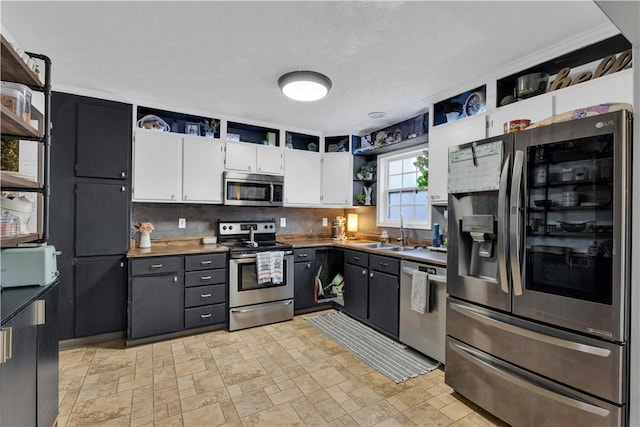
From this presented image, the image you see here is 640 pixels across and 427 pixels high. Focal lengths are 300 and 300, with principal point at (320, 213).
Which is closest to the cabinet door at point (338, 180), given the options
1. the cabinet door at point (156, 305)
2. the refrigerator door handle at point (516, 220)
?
the cabinet door at point (156, 305)

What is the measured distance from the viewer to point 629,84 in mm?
1682

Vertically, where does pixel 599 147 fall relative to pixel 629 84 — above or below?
below

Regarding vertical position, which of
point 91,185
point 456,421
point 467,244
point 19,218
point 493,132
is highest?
point 493,132

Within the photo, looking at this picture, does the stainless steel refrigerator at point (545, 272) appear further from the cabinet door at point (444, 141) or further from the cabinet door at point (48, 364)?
the cabinet door at point (48, 364)

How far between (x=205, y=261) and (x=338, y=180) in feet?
6.71

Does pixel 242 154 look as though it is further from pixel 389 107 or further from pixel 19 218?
pixel 19 218

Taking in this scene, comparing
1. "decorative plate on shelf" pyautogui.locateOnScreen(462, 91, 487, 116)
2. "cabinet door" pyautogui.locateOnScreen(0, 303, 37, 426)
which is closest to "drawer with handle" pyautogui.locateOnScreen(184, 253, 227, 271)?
"cabinet door" pyautogui.locateOnScreen(0, 303, 37, 426)

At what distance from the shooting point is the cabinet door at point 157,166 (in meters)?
3.09

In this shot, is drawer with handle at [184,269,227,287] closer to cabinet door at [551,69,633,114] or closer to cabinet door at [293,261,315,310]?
cabinet door at [293,261,315,310]

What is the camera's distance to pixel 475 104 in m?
2.62

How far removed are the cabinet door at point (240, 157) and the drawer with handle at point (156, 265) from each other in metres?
1.23

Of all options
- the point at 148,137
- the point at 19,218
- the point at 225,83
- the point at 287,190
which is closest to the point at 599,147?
the point at 225,83

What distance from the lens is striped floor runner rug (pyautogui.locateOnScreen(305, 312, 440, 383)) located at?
8.01 ft

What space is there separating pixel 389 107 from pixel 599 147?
2037mm
